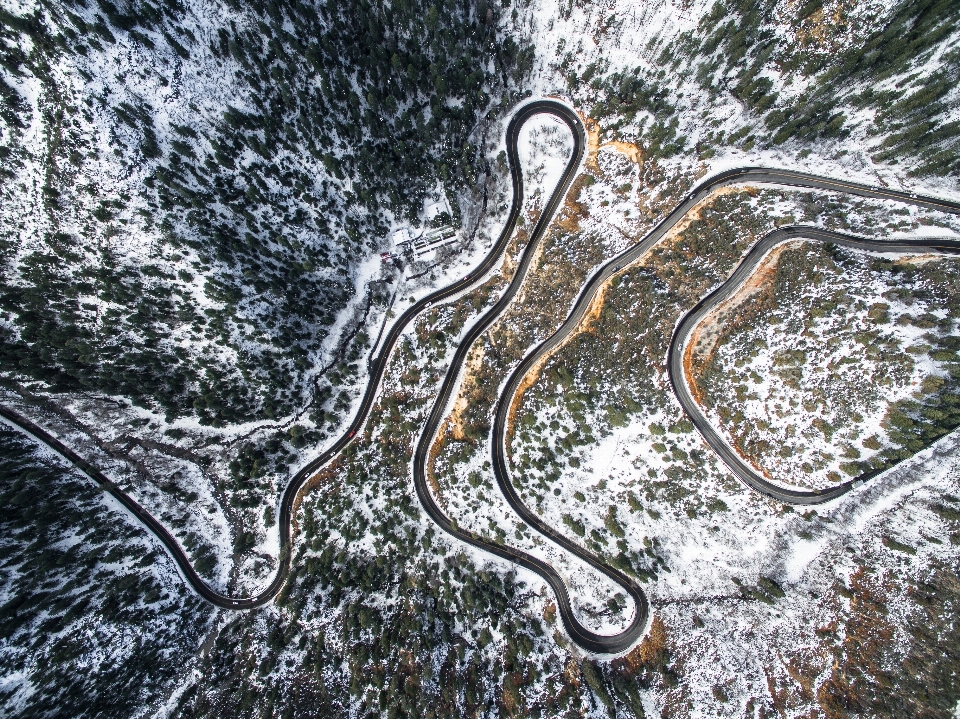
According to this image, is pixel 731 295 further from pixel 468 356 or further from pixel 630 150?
pixel 468 356

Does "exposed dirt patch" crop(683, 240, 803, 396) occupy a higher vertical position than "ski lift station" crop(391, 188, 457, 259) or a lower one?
lower

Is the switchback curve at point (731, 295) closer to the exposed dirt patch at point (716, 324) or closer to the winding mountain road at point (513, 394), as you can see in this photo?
the winding mountain road at point (513, 394)

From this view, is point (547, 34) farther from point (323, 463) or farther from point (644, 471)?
point (323, 463)

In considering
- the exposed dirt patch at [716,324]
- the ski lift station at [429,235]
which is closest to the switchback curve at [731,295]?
the exposed dirt patch at [716,324]

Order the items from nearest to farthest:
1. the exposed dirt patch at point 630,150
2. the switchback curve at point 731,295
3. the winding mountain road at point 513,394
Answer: the switchback curve at point 731,295 < the winding mountain road at point 513,394 < the exposed dirt patch at point 630,150

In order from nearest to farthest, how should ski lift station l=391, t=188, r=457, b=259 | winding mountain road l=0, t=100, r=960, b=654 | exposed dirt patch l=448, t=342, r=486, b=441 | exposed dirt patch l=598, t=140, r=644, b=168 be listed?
winding mountain road l=0, t=100, r=960, b=654 → exposed dirt patch l=598, t=140, r=644, b=168 → exposed dirt patch l=448, t=342, r=486, b=441 → ski lift station l=391, t=188, r=457, b=259

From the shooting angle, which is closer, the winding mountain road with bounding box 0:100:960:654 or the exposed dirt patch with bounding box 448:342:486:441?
the winding mountain road with bounding box 0:100:960:654

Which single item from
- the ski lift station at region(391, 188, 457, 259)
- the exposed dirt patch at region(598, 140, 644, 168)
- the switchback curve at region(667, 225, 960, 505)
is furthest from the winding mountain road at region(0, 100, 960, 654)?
the ski lift station at region(391, 188, 457, 259)

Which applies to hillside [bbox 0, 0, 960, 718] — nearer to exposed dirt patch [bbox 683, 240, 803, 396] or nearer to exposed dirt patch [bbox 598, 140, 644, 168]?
exposed dirt patch [bbox 598, 140, 644, 168]
